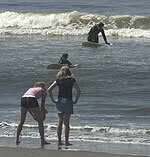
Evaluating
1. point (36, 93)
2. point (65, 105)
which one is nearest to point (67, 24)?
point (36, 93)

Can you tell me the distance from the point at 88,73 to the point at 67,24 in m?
17.5

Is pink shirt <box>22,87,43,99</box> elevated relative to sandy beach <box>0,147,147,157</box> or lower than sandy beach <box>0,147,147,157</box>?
elevated

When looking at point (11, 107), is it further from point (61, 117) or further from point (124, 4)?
point (124, 4)

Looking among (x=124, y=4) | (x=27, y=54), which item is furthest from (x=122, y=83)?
(x=124, y=4)

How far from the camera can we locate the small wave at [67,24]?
35.7 metres

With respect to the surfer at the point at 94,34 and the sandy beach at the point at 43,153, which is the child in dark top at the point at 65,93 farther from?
the surfer at the point at 94,34

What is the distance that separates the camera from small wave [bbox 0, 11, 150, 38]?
3566 cm

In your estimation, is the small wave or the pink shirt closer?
the pink shirt

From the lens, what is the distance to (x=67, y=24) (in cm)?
3950

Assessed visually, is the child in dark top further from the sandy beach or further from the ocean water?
the sandy beach

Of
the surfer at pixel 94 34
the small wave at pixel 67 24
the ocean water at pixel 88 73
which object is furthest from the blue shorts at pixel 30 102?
the small wave at pixel 67 24

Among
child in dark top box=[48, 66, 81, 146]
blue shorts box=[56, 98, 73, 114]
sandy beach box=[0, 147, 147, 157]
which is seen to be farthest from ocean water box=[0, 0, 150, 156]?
sandy beach box=[0, 147, 147, 157]

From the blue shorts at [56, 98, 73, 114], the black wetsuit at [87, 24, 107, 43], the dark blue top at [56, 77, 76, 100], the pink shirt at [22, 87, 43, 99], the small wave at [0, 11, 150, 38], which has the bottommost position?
the small wave at [0, 11, 150, 38]

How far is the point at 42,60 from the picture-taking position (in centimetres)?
2512
